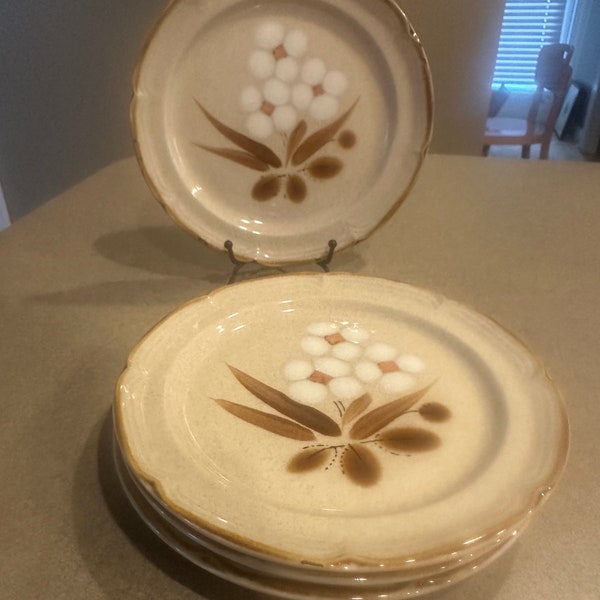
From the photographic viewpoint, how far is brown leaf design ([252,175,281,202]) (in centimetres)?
73

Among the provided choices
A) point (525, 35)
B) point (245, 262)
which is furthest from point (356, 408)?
point (525, 35)

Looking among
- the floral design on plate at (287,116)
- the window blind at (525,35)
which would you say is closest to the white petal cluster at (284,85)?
the floral design on plate at (287,116)

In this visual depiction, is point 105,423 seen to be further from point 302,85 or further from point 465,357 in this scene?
point 302,85

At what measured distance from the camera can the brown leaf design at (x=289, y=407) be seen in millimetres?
474

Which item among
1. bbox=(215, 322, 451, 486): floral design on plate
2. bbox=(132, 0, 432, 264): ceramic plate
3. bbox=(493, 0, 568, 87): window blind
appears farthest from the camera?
bbox=(493, 0, 568, 87): window blind

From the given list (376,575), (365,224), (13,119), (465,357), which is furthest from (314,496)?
(13,119)

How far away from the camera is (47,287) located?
29.6 inches

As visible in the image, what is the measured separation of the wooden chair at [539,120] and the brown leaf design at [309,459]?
88.4 inches

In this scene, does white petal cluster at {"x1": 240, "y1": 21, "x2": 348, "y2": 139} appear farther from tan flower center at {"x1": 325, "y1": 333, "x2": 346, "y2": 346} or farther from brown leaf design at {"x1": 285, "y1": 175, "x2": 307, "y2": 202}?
tan flower center at {"x1": 325, "y1": 333, "x2": 346, "y2": 346}

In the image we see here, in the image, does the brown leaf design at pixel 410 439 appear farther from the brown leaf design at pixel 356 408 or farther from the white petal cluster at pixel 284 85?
the white petal cluster at pixel 284 85

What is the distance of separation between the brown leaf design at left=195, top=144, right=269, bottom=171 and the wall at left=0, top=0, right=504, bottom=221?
2.94 feet

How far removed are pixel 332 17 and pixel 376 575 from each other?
0.58 metres

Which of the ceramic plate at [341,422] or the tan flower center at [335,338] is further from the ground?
the ceramic plate at [341,422]

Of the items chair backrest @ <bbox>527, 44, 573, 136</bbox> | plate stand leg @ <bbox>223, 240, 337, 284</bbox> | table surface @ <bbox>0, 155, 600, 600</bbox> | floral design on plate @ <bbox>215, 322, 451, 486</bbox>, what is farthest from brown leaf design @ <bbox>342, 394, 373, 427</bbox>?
chair backrest @ <bbox>527, 44, 573, 136</bbox>
